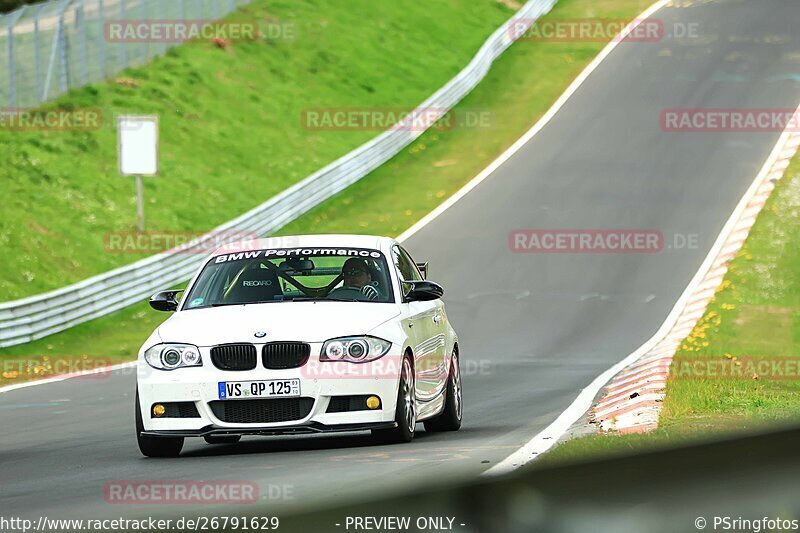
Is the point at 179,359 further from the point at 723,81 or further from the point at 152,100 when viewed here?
the point at 723,81

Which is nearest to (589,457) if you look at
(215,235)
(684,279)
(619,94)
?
(684,279)

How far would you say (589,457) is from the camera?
12.1 ft

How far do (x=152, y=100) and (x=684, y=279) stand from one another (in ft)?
60.2

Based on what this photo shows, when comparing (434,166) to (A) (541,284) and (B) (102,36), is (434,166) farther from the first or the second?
(A) (541,284)

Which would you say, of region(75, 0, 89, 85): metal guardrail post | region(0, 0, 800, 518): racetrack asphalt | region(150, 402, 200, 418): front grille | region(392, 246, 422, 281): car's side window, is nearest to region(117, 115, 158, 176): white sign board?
region(0, 0, 800, 518): racetrack asphalt

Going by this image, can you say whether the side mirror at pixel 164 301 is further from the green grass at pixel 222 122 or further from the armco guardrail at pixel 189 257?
the green grass at pixel 222 122

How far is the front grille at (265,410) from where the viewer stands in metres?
9.89

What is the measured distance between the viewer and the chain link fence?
3531 centimetres

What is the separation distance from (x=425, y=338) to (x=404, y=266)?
3.06ft

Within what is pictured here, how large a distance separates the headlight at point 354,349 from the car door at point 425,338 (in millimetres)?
603

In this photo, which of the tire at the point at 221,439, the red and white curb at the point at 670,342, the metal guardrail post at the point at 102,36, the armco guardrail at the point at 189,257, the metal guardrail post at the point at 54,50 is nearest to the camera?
the tire at the point at 221,439

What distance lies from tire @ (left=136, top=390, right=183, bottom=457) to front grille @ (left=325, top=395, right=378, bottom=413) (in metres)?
1.18

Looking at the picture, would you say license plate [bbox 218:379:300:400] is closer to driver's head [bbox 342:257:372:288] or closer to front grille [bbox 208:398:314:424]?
front grille [bbox 208:398:314:424]

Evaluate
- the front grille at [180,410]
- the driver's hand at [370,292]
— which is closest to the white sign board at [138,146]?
the driver's hand at [370,292]
